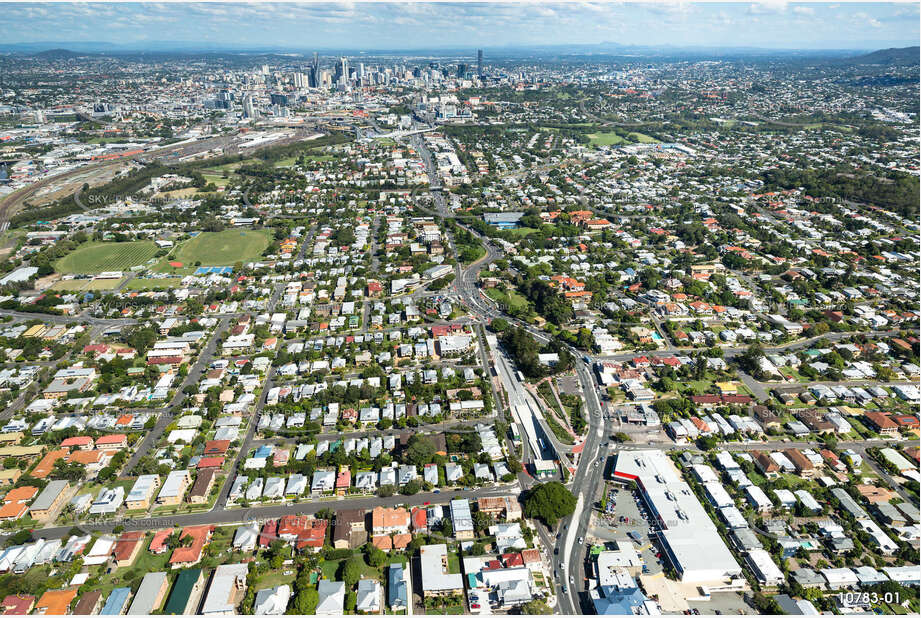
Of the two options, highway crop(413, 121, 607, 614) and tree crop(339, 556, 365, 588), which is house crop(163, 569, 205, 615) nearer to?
tree crop(339, 556, 365, 588)

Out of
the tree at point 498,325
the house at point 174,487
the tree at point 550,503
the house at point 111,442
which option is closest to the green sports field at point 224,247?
the house at point 111,442

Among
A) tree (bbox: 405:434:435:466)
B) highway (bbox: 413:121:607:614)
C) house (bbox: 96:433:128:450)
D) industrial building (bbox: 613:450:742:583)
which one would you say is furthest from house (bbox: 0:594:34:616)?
industrial building (bbox: 613:450:742:583)

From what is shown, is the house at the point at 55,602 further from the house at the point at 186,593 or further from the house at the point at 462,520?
the house at the point at 462,520

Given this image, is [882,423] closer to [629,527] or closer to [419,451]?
[629,527]

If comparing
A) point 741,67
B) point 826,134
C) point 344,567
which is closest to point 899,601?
point 344,567

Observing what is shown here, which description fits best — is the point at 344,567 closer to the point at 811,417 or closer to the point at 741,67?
the point at 811,417
